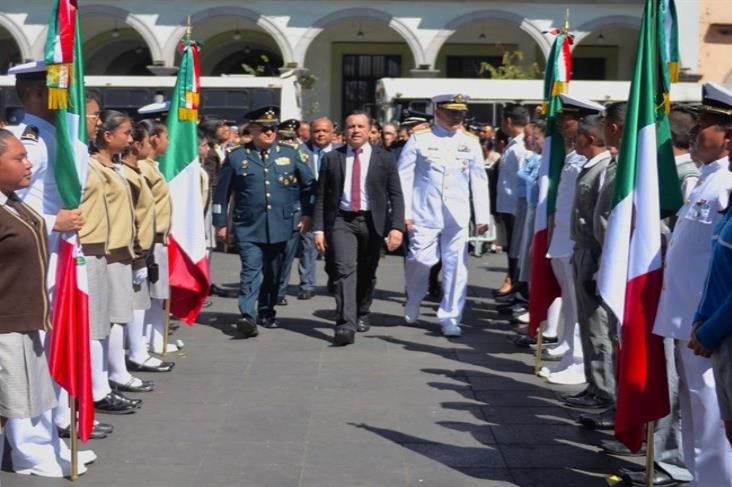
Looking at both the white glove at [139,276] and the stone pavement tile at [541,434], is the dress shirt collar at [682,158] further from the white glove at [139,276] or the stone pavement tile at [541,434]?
the white glove at [139,276]

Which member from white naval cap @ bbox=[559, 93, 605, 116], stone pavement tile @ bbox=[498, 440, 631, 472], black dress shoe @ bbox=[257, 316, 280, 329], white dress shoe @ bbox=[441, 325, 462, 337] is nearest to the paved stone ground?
stone pavement tile @ bbox=[498, 440, 631, 472]

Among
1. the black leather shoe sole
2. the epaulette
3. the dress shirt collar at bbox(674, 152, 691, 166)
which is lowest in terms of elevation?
the black leather shoe sole

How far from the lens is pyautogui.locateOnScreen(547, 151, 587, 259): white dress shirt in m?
8.94

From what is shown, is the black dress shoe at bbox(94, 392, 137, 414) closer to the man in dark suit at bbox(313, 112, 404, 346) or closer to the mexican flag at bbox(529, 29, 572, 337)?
the mexican flag at bbox(529, 29, 572, 337)

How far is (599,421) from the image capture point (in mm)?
7371

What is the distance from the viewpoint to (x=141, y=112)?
11078 millimetres

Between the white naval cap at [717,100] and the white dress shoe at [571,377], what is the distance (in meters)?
3.76

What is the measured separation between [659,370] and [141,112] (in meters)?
6.49

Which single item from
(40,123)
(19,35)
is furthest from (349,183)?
(19,35)

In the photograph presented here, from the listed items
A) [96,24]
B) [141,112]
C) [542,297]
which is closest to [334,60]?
[96,24]

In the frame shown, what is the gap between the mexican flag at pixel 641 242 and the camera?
19.6 feet

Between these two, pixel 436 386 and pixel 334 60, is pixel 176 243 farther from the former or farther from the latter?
pixel 334 60

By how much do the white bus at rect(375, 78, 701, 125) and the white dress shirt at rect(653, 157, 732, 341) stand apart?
18.2 meters

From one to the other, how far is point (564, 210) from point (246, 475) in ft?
12.5
